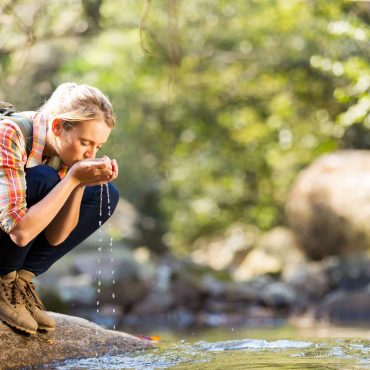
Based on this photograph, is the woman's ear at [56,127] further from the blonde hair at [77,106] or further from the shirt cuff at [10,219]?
the shirt cuff at [10,219]

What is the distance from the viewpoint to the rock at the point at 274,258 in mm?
16797

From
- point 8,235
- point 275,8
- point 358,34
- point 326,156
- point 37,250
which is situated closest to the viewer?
point 8,235

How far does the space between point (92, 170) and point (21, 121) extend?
0.38 m

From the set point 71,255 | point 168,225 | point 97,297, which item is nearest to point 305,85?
point 168,225

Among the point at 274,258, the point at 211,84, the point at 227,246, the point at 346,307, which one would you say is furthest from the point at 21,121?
the point at 227,246

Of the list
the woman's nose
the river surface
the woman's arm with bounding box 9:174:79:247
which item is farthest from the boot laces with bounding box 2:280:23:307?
the woman's nose

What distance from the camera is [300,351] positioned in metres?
4.35

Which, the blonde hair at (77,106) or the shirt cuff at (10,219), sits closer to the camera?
the shirt cuff at (10,219)

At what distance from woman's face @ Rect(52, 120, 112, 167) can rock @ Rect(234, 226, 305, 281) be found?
12.6 meters

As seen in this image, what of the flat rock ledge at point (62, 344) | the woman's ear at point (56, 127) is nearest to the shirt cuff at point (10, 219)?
the woman's ear at point (56, 127)

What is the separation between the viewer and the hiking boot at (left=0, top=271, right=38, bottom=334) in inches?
158

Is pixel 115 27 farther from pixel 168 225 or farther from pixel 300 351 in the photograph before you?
pixel 300 351

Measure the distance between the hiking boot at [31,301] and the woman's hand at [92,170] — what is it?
0.69 metres

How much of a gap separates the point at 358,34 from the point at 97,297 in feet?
16.0
